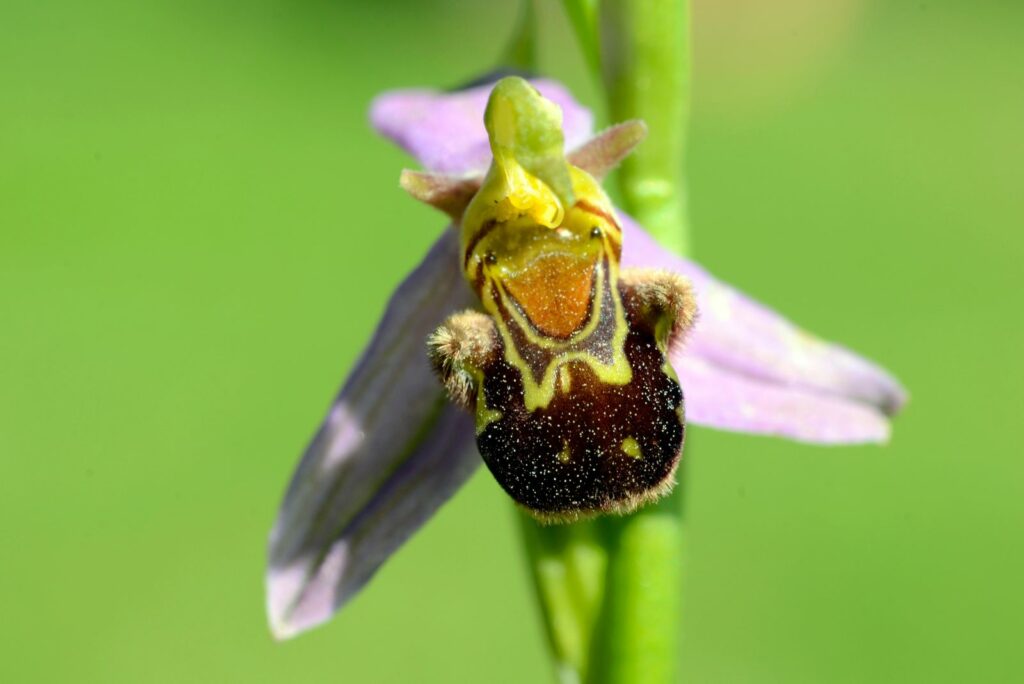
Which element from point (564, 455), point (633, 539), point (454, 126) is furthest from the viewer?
point (454, 126)

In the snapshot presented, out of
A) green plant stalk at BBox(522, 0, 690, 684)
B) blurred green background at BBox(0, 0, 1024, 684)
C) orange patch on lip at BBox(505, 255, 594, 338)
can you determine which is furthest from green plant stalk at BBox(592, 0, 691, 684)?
blurred green background at BBox(0, 0, 1024, 684)

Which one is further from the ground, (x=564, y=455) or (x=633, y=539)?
(x=564, y=455)

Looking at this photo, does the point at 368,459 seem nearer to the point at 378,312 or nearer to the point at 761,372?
the point at 761,372

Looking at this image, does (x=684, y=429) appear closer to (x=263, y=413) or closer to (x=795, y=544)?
(x=795, y=544)

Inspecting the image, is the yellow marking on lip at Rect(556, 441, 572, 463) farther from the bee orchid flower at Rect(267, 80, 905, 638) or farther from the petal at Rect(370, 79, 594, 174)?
the petal at Rect(370, 79, 594, 174)

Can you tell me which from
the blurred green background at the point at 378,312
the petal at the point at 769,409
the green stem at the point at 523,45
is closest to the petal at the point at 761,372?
the petal at the point at 769,409

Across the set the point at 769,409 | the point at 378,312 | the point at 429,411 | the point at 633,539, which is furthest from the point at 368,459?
the point at 378,312
